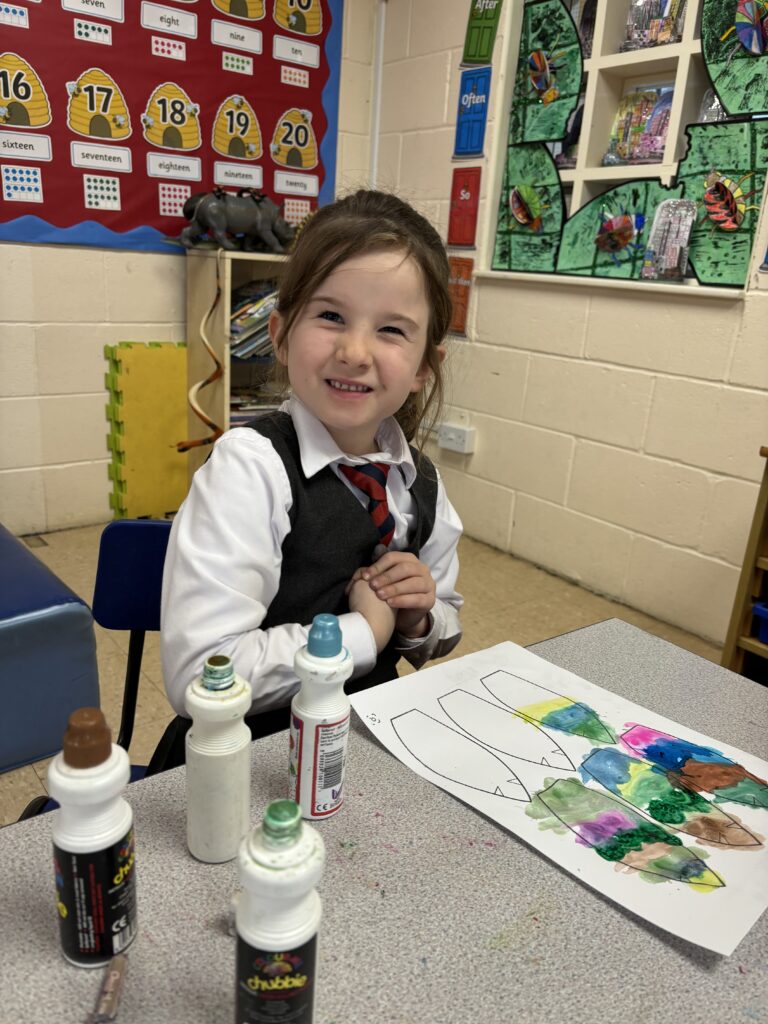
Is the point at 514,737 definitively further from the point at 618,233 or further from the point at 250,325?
the point at 250,325

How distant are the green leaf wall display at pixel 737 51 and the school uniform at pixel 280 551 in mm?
1674

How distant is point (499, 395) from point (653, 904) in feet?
7.84

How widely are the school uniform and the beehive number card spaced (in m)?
2.01

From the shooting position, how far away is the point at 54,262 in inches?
100.0

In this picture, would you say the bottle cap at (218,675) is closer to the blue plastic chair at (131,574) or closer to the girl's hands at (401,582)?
the girl's hands at (401,582)

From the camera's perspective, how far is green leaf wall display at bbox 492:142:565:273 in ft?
8.32

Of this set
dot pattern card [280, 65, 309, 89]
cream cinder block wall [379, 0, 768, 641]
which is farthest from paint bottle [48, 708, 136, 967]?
dot pattern card [280, 65, 309, 89]

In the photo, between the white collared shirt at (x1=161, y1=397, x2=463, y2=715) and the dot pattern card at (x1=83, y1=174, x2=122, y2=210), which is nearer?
the white collared shirt at (x1=161, y1=397, x2=463, y2=715)

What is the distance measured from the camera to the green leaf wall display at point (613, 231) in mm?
2266

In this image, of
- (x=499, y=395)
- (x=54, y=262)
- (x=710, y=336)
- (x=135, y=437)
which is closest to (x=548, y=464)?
(x=499, y=395)

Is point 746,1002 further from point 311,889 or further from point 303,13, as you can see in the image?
point 303,13

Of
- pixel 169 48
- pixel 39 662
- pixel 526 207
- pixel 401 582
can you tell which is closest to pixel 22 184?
pixel 169 48

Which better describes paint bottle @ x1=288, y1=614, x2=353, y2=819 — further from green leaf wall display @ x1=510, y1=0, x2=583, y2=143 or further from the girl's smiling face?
green leaf wall display @ x1=510, y1=0, x2=583, y2=143

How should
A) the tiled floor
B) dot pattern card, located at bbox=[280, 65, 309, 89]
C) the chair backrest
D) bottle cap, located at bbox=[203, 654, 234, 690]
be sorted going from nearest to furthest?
bottle cap, located at bbox=[203, 654, 234, 690] → the chair backrest → the tiled floor → dot pattern card, located at bbox=[280, 65, 309, 89]
